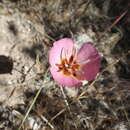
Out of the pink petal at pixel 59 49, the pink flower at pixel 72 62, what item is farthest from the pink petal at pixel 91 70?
the pink petal at pixel 59 49

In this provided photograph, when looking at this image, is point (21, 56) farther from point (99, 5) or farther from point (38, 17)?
point (99, 5)

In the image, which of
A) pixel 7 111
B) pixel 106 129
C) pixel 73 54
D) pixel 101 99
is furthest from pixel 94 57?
pixel 7 111

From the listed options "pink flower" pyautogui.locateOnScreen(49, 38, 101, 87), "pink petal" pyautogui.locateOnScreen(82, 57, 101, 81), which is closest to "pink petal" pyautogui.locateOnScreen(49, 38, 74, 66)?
"pink flower" pyautogui.locateOnScreen(49, 38, 101, 87)

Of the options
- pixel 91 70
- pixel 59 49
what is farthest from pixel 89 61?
pixel 59 49

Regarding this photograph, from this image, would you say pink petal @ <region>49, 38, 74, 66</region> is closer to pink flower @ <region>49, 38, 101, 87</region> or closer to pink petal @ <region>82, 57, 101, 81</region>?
pink flower @ <region>49, 38, 101, 87</region>

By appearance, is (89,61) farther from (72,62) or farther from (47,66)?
(47,66)

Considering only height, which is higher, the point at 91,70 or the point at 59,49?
the point at 59,49
